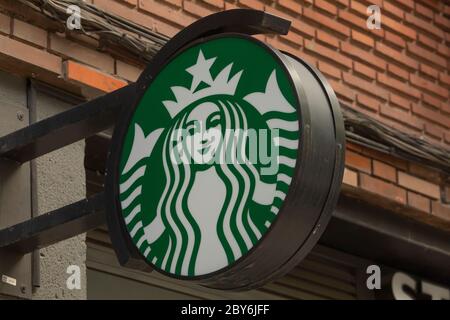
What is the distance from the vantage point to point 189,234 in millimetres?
3889

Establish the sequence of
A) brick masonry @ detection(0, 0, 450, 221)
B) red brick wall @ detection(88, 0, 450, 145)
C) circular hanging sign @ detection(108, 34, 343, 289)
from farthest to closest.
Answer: red brick wall @ detection(88, 0, 450, 145)
brick masonry @ detection(0, 0, 450, 221)
circular hanging sign @ detection(108, 34, 343, 289)

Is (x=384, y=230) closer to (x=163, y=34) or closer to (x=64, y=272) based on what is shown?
(x=163, y=34)

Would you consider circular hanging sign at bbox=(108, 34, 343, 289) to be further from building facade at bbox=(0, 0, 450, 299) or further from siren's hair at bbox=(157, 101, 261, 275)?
building facade at bbox=(0, 0, 450, 299)

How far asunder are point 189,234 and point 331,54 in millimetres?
3032

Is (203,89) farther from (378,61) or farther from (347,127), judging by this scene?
(378,61)

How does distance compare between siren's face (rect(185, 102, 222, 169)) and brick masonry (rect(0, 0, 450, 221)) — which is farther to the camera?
brick masonry (rect(0, 0, 450, 221))

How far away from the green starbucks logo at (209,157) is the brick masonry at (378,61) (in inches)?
59.5

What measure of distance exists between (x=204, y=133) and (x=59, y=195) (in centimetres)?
144

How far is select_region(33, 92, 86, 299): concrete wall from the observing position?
505 centimetres

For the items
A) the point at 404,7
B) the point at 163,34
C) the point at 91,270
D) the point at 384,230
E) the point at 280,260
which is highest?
the point at 404,7

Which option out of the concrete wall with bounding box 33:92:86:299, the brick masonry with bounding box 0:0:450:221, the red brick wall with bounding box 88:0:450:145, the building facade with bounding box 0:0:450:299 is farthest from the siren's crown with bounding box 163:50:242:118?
the red brick wall with bounding box 88:0:450:145

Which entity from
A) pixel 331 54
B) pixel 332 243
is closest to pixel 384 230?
pixel 332 243

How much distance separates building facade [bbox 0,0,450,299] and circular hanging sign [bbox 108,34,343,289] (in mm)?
975

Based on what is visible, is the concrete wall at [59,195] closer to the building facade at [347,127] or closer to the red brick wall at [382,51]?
the building facade at [347,127]
